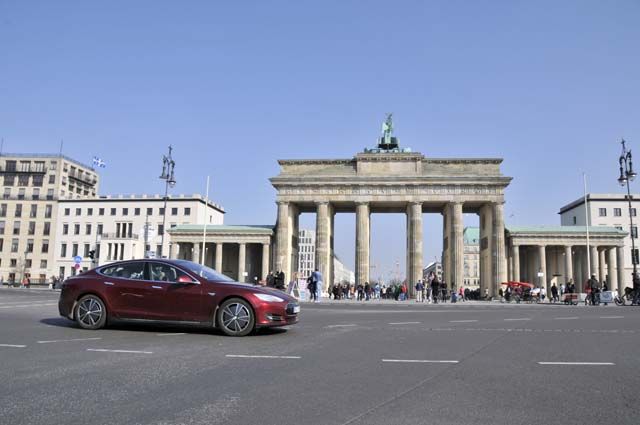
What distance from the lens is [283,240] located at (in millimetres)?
62969

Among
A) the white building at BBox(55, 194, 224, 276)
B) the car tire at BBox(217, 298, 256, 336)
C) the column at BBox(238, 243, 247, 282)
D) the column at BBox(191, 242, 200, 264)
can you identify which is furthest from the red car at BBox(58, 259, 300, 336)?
the white building at BBox(55, 194, 224, 276)

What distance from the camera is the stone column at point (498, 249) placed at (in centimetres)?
5766

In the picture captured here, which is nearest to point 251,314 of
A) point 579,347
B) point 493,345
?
point 493,345

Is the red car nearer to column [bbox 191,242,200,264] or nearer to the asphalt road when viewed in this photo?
the asphalt road

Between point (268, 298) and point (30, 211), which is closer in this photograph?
point (268, 298)

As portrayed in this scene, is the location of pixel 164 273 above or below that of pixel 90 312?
above

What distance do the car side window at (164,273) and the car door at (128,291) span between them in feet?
0.72

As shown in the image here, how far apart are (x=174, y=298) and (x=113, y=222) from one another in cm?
8625

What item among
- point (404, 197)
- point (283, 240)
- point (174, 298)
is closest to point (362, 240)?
point (404, 197)

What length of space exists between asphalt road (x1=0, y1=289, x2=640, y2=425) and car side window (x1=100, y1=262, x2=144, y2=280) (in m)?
1.13

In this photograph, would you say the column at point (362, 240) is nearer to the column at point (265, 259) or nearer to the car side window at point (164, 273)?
the column at point (265, 259)

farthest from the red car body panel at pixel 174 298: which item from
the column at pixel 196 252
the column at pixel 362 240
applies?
the column at pixel 196 252

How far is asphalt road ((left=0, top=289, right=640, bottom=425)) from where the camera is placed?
450cm

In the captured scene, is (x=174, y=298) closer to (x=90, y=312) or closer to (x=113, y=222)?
(x=90, y=312)
